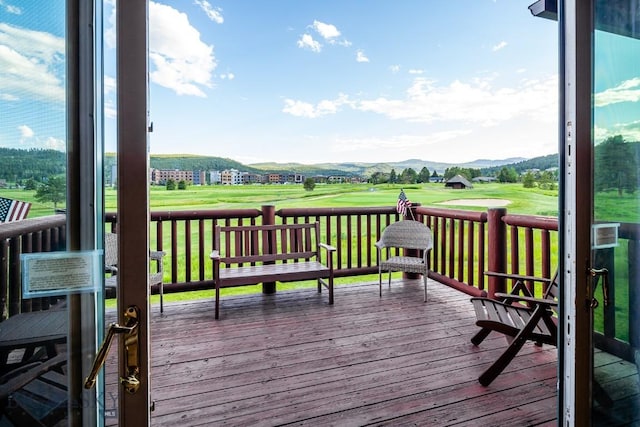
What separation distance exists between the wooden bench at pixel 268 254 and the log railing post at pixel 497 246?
163 cm

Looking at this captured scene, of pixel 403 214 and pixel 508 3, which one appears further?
pixel 403 214

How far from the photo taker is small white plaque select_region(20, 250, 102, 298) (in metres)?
0.73

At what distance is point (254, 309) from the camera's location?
3441mm

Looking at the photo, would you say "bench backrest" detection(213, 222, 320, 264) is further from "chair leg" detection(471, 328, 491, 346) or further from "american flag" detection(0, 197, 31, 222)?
"american flag" detection(0, 197, 31, 222)

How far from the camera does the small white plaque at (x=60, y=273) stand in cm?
73

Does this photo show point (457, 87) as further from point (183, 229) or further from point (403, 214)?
point (183, 229)

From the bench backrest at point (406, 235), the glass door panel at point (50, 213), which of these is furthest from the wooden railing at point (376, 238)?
the glass door panel at point (50, 213)

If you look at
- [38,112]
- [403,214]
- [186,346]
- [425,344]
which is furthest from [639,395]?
[403,214]

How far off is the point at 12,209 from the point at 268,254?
3265 millimetres

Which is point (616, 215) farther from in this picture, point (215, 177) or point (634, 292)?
point (215, 177)

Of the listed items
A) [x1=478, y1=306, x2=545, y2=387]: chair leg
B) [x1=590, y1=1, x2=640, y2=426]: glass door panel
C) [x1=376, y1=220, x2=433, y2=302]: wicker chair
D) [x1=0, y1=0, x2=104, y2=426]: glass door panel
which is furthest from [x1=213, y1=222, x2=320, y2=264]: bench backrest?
[x1=590, y1=1, x2=640, y2=426]: glass door panel

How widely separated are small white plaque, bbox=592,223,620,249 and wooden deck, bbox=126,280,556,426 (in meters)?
1.12

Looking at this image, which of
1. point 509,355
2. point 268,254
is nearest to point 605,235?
point 509,355

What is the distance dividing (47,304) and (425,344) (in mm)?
2487
